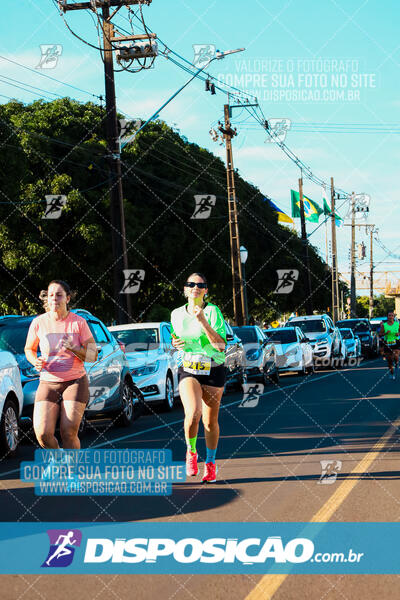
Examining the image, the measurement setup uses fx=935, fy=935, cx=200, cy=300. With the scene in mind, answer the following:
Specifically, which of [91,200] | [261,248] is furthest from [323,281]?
[91,200]

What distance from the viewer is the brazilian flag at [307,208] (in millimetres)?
51375

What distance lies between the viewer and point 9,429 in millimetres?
11562

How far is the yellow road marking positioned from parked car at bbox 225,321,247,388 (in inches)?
387

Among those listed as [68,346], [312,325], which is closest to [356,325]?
[312,325]

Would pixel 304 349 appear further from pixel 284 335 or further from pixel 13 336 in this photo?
pixel 13 336

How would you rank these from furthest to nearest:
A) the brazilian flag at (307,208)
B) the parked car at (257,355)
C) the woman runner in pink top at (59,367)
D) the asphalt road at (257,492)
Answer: the brazilian flag at (307,208) < the parked car at (257,355) < the woman runner in pink top at (59,367) < the asphalt road at (257,492)

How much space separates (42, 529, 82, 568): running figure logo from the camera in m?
6.26

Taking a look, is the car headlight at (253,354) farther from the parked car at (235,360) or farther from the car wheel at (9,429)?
the car wheel at (9,429)

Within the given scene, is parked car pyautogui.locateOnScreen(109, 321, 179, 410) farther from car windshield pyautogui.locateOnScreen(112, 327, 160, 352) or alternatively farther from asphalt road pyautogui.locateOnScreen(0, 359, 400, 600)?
asphalt road pyautogui.locateOnScreen(0, 359, 400, 600)

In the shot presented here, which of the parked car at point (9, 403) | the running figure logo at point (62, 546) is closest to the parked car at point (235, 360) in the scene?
the parked car at point (9, 403)

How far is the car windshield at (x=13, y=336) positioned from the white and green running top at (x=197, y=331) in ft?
17.8

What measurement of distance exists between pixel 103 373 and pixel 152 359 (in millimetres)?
3586

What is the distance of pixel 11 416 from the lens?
11.7 m

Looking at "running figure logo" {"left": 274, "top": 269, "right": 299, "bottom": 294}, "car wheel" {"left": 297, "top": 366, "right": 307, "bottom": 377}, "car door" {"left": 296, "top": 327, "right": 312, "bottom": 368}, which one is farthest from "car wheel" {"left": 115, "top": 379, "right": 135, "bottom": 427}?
"running figure logo" {"left": 274, "top": 269, "right": 299, "bottom": 294}
